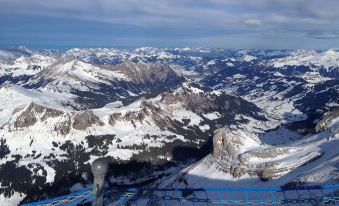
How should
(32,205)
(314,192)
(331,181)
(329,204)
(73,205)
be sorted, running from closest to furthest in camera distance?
1. (73,205)
2. (32,205)
3. (329,204)
4. (314,192)
5. (331,181)

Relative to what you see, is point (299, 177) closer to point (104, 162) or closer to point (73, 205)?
point (73, 205)

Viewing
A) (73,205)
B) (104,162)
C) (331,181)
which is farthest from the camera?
(331,181)

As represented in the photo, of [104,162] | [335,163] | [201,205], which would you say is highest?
[104,162]

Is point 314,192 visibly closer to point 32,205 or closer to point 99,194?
point 32,205

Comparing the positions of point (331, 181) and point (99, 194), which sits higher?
point (99, 194)

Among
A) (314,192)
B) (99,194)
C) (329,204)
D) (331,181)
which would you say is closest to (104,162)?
(99,194)

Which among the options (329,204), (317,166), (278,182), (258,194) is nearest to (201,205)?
(258,194)

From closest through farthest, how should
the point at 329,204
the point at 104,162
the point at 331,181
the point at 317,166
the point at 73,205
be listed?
the point at 104,162
the point at 73,205
the point at 329,204
the point at 331,181
the point at 317,166

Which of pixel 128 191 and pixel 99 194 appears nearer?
pixel 99 194

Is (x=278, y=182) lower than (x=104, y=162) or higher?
lower
